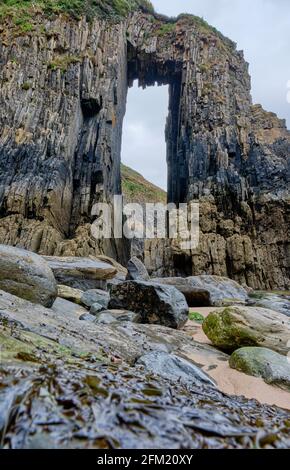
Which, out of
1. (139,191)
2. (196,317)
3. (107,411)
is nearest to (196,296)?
(196,317)

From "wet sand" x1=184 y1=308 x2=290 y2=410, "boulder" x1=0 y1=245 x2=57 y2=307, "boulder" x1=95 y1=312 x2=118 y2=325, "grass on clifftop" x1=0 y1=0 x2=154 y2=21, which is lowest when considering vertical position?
"wet sand" x1=184 y1=308 x2=290 y2=410

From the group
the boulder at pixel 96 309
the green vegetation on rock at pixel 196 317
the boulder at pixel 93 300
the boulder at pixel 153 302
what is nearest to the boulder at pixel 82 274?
the boulder at pixel 93 300

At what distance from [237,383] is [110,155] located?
2064cm

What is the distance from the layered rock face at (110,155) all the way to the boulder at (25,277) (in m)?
11.9

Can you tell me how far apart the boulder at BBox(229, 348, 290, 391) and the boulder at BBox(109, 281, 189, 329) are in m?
1.94

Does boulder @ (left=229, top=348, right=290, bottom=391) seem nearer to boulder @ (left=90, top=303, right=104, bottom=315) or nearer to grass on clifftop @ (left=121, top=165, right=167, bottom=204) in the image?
boulder @ (left=90, top=303, right=104, bottom=315)

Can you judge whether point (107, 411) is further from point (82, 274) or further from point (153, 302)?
point (82, 274)

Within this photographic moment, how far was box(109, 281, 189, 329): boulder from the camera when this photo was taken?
5332 mm

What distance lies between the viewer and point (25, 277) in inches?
165

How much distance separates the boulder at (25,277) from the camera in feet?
13.5

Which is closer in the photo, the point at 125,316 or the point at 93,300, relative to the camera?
the point at 125,316

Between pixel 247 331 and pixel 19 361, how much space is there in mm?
3298

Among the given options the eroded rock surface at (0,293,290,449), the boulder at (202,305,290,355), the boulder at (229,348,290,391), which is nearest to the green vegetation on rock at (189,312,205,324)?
the boulder at (202,305,290,355)

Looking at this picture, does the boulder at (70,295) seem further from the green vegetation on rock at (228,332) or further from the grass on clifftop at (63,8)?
the grass on clifftop at (63,8)
